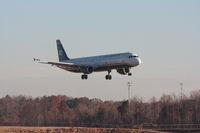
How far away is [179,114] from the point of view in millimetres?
178875

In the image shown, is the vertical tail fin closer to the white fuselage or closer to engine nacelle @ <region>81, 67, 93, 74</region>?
the white fuselage

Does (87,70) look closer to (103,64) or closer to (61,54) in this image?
(103,64)

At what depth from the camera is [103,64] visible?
4195 inches

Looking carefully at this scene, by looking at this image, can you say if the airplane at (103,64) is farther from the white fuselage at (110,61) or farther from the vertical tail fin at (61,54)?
the vertical tail fin at (61,54)

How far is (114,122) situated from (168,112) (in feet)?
61.5

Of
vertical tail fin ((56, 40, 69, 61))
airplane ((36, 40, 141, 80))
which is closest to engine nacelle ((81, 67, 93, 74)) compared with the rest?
airplane ((36, 40, 141, 80))

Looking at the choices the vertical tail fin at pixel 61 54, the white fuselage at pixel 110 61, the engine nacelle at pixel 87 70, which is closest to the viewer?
the white fuselage at pixel 110 61

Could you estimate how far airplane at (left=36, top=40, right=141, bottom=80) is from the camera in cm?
10400

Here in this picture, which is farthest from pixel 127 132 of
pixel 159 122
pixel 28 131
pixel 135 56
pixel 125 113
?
pixel 125 113

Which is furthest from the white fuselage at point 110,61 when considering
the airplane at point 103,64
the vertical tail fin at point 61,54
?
the vertical tail fin at point 61,54


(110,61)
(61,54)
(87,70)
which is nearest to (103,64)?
(110,61)

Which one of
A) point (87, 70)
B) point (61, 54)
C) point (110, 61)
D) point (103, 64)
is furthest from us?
point (61, 54)

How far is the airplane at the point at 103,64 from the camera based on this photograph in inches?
4094

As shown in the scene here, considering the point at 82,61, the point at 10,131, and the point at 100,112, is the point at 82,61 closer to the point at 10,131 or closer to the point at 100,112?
the point at 10,131
